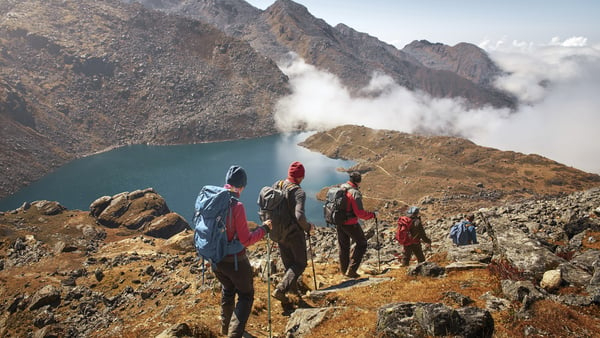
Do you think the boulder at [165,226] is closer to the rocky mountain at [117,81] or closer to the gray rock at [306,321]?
the gray rock at [306,321]

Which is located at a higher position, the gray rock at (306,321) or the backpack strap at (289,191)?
the backpack strap at (289,191)

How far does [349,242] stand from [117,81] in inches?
4858

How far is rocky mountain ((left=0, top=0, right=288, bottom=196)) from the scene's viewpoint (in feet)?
296

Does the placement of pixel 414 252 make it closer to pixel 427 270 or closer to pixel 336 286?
pixel 427 270

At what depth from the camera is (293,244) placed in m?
7.75

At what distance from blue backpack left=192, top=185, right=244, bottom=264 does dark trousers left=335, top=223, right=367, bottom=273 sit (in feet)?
13.5

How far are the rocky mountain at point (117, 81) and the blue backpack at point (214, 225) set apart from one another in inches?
3391

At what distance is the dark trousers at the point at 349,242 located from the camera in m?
9.36

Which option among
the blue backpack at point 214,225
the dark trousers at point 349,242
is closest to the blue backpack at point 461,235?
the dark trousers at point 349,242

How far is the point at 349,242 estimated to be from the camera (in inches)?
389

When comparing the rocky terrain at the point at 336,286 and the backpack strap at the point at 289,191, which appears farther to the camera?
the backpack strap at the point at 289,191

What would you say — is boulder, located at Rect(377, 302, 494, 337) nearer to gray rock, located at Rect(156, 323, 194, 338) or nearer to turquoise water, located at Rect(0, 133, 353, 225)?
gray rock, located at Rect(156, 323, 194, 338)

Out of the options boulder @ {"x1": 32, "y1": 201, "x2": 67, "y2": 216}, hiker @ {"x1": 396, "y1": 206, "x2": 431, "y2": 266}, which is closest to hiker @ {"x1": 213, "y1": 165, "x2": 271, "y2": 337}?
hiker @ {"x1": 396, "y1": 206, "x2": 431, "y2": 266}

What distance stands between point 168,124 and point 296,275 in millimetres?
107595
